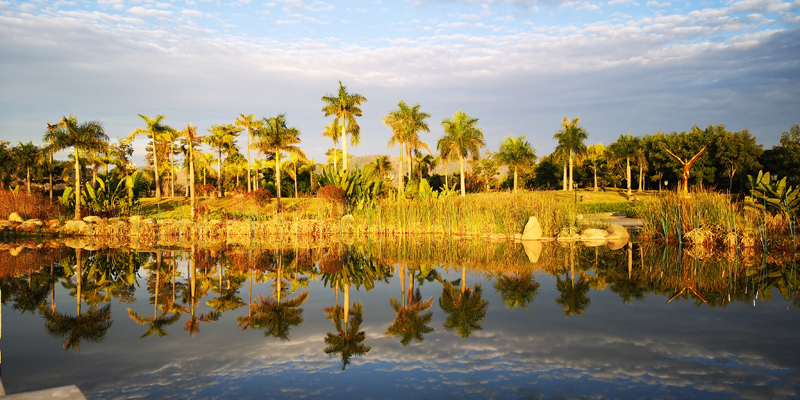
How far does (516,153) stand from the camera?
61531 mm

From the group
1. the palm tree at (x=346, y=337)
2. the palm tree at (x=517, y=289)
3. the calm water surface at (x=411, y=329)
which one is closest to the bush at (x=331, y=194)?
the calm water surface at (x=411, y=329)

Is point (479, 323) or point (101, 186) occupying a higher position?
point (101, 186)

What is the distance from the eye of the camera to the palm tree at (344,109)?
127 feet

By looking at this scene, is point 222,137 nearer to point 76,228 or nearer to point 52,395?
point 76,228

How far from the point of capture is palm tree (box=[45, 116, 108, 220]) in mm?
27188

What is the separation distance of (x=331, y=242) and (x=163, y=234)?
7786 millimetres

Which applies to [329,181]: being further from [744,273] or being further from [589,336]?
[589,336]

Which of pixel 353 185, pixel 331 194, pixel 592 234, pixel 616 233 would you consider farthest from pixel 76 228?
pixel 616 233

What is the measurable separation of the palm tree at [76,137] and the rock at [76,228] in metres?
4.05

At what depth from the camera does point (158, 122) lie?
45562mm

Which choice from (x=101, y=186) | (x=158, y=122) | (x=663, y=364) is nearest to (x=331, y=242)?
(x=663, y=364)

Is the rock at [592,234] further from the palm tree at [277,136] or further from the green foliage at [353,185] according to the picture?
the palm tree at [277,136]

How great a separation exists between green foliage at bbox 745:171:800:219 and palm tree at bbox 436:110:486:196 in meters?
34.2

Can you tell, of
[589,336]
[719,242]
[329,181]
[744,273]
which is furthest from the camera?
[329,181]
